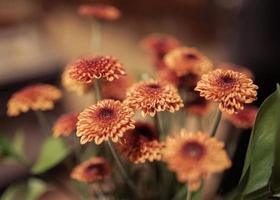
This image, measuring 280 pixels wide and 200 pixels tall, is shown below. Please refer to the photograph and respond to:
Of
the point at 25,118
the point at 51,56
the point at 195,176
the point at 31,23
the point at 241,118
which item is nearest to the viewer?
the point at 195,176

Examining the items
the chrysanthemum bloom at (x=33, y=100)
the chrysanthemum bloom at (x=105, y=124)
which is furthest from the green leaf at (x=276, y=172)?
the chrysanthemum bloom at (x=33, y=100)

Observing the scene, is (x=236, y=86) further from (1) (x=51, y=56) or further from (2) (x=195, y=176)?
(1) (x=51, y=56)

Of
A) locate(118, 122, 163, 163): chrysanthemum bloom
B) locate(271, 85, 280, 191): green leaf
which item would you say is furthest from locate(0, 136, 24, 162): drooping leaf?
locate(271, 85, 280, 191): green leaf

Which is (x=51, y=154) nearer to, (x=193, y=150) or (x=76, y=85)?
(x=76, y=85)

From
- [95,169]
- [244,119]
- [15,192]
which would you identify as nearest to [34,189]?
[15,192]

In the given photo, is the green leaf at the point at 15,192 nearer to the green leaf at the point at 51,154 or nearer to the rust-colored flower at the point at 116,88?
the green leaf at the point at 51,154

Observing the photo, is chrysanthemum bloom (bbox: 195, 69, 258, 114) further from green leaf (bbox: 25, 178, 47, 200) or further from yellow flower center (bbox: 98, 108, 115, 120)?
green leaf (bbox: 25, 178, 47, 200)

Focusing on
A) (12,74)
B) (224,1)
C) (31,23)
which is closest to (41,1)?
(31,23)
